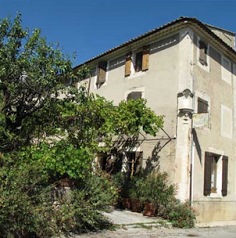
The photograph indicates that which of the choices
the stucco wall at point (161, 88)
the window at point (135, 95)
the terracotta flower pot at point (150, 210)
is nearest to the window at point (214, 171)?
the stucco wall at point (161, 88)

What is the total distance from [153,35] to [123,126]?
16.7ft

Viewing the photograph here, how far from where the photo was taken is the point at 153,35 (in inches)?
525

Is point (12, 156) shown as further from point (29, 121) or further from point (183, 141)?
point (183, 141)

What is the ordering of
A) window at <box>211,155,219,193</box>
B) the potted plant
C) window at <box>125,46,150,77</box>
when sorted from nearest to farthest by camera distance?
the potted plant, window at <box>211,155,219,193</box>, window at <box>125,46,150,77</box>

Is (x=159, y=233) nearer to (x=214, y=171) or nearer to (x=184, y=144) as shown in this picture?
(x=184, y=144)

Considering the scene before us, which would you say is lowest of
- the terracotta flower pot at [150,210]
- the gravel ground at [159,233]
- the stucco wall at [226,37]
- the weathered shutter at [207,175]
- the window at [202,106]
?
the gravel ground at [159,233]

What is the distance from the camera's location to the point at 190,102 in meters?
11.8

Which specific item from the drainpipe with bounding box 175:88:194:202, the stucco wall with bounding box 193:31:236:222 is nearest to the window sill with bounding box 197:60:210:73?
the stucco wall with bounding box 193:31:236:222

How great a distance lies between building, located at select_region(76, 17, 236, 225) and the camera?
11703 millimetres

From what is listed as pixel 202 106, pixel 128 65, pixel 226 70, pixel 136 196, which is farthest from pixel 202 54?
pixel 136 196

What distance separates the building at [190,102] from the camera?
1170 cm

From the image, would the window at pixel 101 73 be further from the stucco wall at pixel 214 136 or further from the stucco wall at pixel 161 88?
the stucco wall at pixel 214 136

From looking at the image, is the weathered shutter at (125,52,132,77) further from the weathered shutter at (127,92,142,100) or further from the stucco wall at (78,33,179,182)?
the weathered shutter at (127,92,142,100)

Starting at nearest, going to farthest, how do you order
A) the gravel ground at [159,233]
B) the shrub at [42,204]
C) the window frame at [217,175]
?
the shrub at [42,204], the gravel ground at [159,233], the window frame at [217,175]
